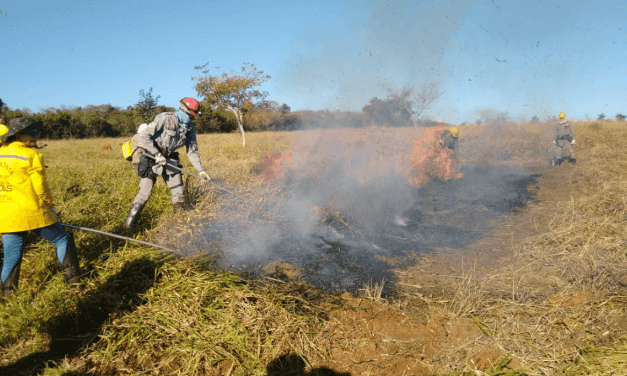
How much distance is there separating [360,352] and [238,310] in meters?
1.15

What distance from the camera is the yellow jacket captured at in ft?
8.95

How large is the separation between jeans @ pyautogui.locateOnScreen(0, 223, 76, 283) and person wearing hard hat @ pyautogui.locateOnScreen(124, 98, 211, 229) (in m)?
1.29

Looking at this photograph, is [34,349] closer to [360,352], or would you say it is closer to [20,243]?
[20,243]

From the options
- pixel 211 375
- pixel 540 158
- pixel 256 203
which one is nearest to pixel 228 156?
pixel 256 203

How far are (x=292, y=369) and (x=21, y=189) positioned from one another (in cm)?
276

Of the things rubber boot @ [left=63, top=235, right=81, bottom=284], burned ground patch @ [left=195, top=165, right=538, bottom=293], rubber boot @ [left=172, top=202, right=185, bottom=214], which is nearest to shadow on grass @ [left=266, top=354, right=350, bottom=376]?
burned ground patch @ [left=195, top=165, right=538, bottom=293]

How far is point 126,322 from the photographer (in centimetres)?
282

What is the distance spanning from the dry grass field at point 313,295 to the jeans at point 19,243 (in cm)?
31

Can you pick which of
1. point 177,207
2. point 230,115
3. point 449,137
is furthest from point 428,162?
point 230,115

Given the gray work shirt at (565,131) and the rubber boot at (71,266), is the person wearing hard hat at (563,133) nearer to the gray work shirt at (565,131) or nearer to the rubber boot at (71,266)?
the gray work shirt at (565,131)

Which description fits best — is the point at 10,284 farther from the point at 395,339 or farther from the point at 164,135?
the point at 395,339

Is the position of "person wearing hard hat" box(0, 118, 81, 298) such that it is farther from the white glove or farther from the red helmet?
the red helmet

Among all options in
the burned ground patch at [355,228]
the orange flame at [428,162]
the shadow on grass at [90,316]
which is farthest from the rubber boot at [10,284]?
the orange flame at [428,162]

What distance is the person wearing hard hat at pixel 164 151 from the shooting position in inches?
180
